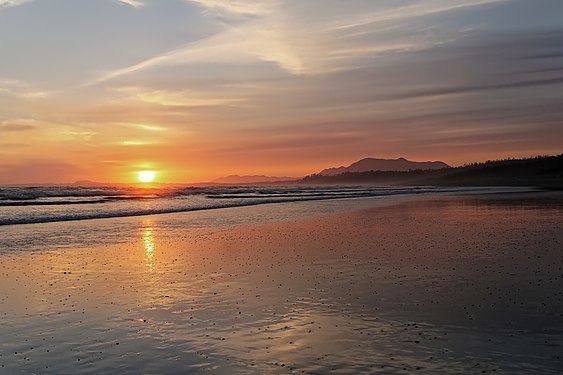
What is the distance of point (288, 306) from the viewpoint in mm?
11609

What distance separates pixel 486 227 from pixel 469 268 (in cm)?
1165

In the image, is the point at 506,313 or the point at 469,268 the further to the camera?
the point at 469,268

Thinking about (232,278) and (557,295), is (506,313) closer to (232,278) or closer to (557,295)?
(557,295)

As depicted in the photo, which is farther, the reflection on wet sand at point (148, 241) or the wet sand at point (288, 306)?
the reflection on wet sand at point (148, 241)

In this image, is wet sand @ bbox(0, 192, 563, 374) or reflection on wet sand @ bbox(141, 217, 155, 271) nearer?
wet sand @ bbox(0, 192, 563, 374)

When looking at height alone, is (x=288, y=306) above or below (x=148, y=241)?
below

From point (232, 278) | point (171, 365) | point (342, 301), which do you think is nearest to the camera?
point (171, 365)

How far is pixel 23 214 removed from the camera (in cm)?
3959

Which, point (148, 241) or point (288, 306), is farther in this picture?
point (148, 241)

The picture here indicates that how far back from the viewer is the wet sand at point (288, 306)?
8.38 meters

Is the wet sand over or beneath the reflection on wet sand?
beneath

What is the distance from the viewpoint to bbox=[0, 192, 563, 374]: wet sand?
8.38 meters

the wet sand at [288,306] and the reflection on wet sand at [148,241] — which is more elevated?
the reflection on wet sand at [148,241]

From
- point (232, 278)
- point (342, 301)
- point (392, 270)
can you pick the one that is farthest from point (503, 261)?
point (232, 278)
